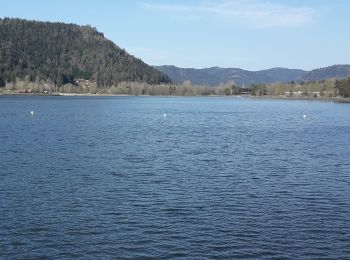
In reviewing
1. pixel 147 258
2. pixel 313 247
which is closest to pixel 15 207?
pixel 147 258

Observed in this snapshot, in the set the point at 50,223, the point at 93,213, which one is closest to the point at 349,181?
the point at 93,213

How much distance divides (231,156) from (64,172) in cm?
1642

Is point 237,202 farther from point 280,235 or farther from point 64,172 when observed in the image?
point 64,172

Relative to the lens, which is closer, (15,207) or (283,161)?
(15,207)

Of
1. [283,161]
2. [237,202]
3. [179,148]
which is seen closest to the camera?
[237,202]

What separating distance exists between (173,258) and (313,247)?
19.3 ft

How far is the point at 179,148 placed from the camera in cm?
5284

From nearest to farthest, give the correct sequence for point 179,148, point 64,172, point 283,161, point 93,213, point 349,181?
point 93,213 → point 349,181 → point 64,172 → point 283,161 → point 179,148

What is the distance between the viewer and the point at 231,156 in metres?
46.5

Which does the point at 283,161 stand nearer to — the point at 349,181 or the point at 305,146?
the point at 349,181

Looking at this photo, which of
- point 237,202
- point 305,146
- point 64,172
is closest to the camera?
point 237,202

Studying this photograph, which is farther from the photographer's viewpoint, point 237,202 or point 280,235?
point 237,202

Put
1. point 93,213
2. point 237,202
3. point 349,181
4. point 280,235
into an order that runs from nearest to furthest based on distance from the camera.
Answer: point 280,235 < point 93,213 < point 237,202 < point 349,181

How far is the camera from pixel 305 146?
185 feet
